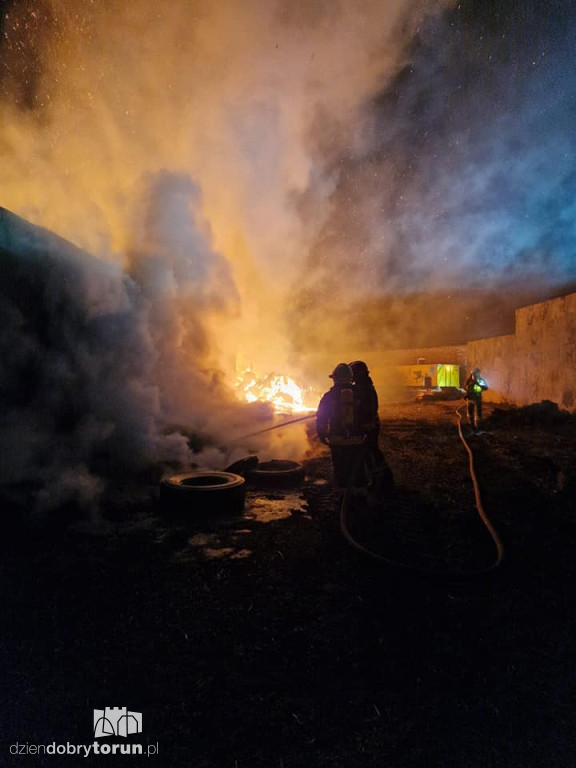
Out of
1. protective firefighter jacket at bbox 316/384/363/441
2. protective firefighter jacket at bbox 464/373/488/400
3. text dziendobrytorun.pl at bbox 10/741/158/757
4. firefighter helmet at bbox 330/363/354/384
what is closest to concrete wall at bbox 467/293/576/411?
protective firefighter jacket at bbox 464/373/488/400

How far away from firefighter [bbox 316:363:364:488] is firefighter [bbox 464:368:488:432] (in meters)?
8.00

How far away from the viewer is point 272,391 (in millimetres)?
18094

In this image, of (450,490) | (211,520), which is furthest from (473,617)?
(450,490)

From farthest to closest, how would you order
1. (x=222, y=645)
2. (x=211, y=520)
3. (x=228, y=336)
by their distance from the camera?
(x=228, y=336), (x=211, y=520), (x=222, y=645)

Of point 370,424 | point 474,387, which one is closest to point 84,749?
point 370,424

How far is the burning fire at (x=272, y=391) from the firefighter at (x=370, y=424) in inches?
351

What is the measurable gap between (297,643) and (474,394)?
38.3 ft

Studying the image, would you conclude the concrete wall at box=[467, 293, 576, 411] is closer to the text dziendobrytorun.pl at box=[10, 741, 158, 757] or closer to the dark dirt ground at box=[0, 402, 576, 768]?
the dark dirt ground at box=[0, 402, 576, 768]

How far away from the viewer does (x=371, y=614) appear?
331cm

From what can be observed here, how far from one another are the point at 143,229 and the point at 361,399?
10196 mm

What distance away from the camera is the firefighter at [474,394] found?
504 inches

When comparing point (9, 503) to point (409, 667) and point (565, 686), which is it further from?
point (565, 686)

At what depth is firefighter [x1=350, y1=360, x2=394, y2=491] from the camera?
21.3ft

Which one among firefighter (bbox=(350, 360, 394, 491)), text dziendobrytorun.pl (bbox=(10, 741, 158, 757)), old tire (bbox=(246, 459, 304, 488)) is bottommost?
text dziendobrytorun.pl (bbox=(10, 741, 158, 757))
